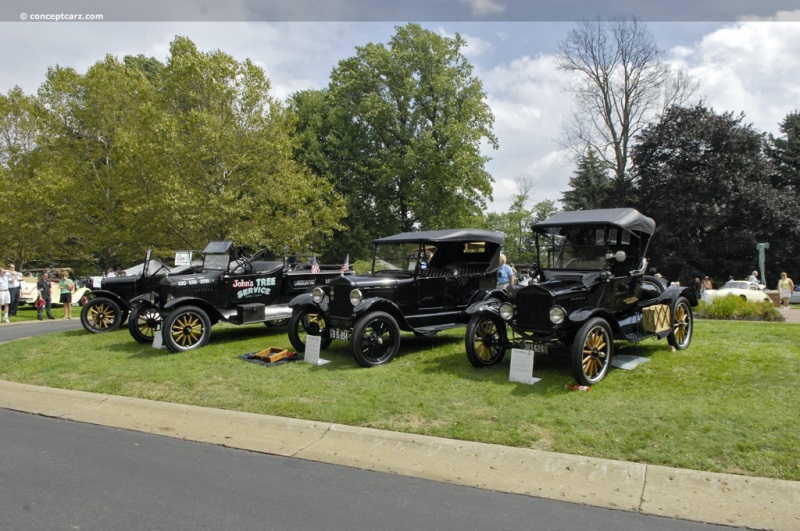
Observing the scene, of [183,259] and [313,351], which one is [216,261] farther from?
[313,351]

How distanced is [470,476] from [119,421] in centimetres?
431

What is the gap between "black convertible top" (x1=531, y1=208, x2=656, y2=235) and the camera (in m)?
7.74

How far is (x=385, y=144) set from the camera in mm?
33625

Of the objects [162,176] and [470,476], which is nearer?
[470,476]

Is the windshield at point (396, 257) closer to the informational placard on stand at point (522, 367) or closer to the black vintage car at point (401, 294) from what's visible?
the black vintage car at point (401, 294)

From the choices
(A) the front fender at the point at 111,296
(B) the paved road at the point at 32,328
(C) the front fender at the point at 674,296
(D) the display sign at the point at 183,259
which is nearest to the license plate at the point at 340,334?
(C) the front fender at the point at 674,296

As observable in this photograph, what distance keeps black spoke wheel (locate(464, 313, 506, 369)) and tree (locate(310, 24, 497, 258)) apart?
2342 cm

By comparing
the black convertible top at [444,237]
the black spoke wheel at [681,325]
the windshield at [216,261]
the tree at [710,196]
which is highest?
the tree at [710,196]

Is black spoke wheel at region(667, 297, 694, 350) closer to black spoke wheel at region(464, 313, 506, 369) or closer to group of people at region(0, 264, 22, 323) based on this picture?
black spoke wheel at region(464, 313, 506, 369)

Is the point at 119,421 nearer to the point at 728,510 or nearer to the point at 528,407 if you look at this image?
the point at 528,407

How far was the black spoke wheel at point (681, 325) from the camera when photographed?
8078 mm

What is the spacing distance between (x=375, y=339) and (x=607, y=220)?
3.76m

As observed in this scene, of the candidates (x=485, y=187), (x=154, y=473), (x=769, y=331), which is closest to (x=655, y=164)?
(x=485, y=187)

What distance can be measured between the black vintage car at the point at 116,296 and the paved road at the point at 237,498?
815 cm
